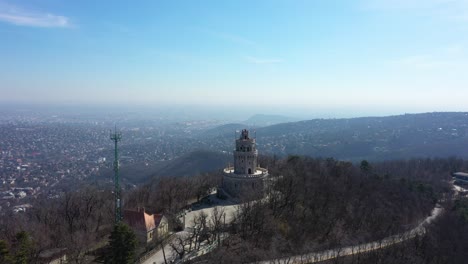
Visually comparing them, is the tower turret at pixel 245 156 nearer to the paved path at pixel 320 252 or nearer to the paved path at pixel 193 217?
the paved path at pixel 193 217

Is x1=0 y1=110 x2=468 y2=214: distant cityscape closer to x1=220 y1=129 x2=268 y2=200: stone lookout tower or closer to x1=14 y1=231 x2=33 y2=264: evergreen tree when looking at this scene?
x1=220 y1=129 x2=268 y2=200: stone lookout tower

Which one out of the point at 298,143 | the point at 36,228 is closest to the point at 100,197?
the point at 36,228

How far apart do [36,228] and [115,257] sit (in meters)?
16.4

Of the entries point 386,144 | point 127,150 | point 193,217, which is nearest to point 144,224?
point 193,217

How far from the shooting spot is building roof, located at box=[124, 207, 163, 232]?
32.7 m

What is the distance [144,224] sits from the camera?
107 feet

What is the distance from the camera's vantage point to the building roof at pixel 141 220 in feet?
107

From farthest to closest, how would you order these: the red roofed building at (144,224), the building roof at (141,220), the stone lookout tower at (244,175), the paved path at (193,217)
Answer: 1. the stone lookout tower at (244,175)
2. the building roof at (141,220)
3. the red roofed building at (144,224)
4. the paved path at (193,217)

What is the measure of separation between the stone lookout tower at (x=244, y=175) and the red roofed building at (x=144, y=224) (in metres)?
14.6

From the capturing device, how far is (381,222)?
4959 cm

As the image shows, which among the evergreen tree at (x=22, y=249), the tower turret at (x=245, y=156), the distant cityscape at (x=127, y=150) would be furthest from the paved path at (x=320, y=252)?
the distant cityscape at (x=127, y=150)

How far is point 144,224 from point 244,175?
18565 millimetres

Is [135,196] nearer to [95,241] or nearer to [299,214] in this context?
[95,241]

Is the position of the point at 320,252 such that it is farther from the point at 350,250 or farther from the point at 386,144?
the point at 386,144
